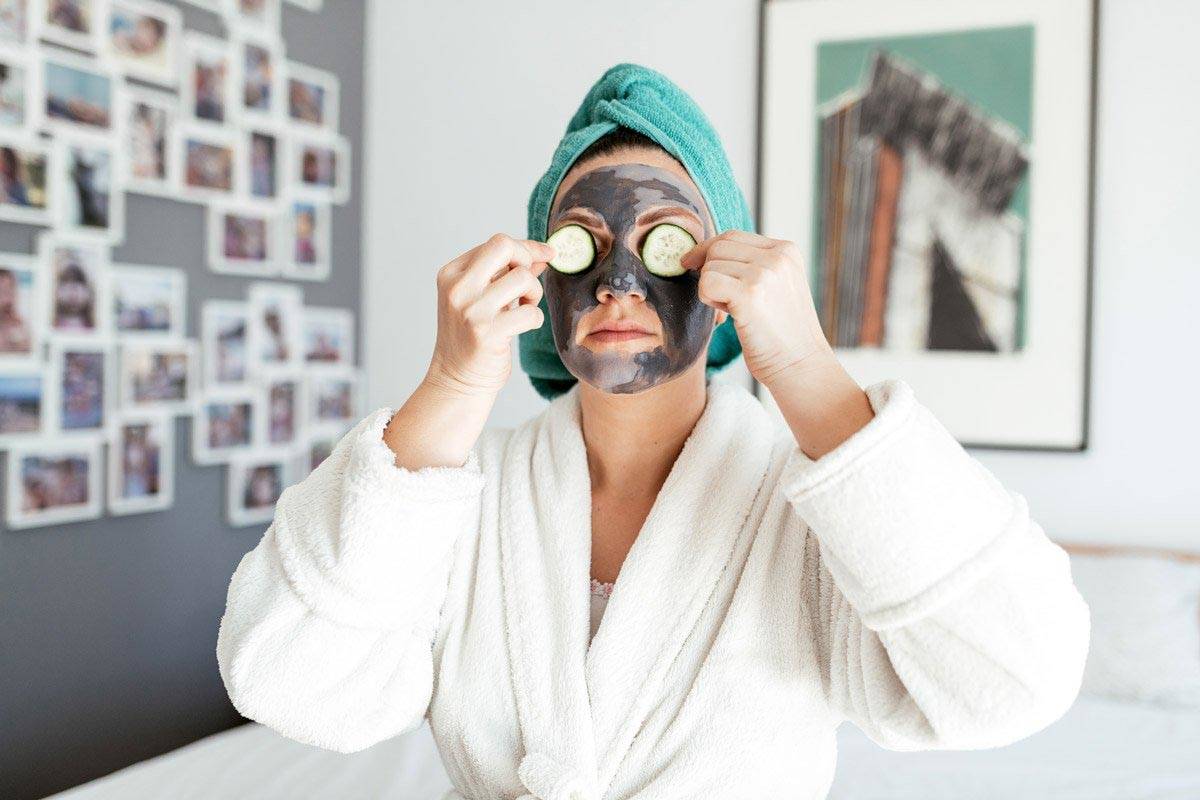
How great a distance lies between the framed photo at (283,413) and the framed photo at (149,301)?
347 mm

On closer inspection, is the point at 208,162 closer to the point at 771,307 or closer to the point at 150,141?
the point at 150,141

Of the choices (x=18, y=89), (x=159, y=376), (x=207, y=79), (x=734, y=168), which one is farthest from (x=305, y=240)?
(x=734, y=168)

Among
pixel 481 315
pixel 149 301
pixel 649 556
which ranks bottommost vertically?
pixel 649 556

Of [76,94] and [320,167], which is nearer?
[76,94]

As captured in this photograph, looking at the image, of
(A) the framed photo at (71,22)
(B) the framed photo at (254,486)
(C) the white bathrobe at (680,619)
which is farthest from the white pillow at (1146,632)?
(A) the framed photo at (71,22)

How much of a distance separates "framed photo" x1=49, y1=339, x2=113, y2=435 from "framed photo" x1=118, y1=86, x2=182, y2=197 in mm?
394

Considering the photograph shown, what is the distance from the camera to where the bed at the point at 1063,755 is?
5.82 feet

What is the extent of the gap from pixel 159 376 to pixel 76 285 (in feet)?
0.97

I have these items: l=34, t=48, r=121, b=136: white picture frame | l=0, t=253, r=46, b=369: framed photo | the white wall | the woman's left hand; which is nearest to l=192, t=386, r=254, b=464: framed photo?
l=0, t=253, r=46, b=369: framed photo

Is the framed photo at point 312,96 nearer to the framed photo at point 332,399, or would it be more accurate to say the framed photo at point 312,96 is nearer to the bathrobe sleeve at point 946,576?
the framed photo at point 332,399

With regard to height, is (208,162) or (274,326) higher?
(208,162)

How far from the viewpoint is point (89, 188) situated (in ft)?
7.04

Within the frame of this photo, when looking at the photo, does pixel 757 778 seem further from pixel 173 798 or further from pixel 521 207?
pixel 521 207

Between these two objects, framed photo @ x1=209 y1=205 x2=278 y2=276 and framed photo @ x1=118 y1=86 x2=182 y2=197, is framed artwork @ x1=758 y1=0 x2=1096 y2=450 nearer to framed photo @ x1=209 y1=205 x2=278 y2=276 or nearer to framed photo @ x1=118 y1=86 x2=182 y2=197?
framed photo @ x1=209 y1=205 x2=278 y2=276
